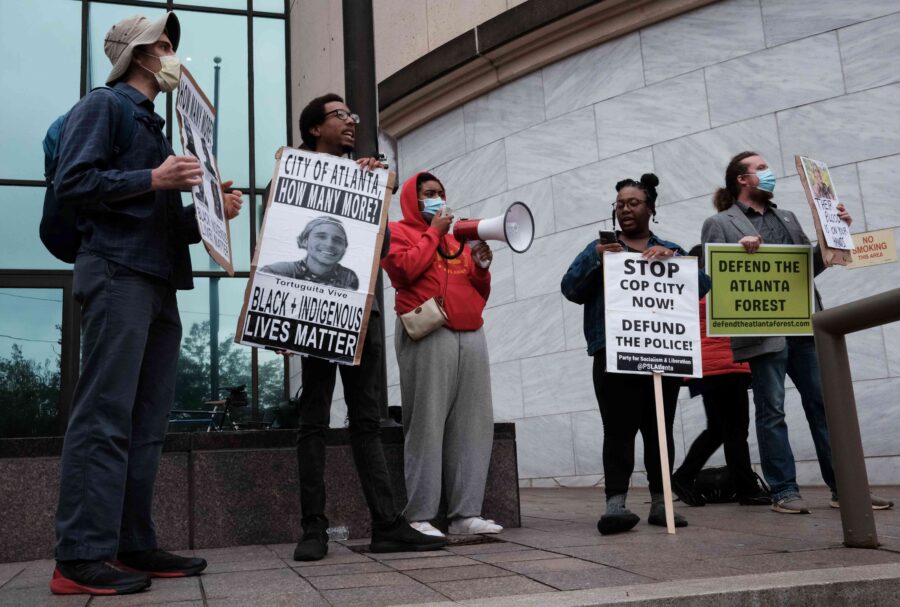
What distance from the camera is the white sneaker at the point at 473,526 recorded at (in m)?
4.75

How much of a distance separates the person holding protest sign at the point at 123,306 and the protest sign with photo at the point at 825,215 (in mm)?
3577

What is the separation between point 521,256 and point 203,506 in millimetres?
5476

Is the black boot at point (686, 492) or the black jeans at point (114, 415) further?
the black boot at point (686, 492)

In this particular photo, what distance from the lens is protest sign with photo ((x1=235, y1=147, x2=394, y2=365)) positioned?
4.14m

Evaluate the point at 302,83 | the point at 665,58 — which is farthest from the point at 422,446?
the point at 302,83

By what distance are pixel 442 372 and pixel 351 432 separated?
693 millimetres

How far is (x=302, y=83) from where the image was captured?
14.6m

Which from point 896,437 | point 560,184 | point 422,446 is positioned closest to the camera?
point 422,446

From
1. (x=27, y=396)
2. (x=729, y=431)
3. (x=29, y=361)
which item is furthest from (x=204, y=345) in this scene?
(x=729, y=431)

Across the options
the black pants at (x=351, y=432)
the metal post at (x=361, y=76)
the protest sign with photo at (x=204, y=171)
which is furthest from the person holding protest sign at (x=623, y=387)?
the protest sign with photo at (x=204, y=171)

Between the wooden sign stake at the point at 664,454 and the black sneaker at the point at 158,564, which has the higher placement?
the wooden sign stake at the point at 664,454

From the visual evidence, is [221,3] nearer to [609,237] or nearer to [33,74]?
[33,74]

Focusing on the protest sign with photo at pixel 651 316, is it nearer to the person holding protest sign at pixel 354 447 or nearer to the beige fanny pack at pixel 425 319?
the beige fanny pack at pixel 425 319

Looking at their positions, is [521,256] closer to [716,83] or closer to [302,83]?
[716,83]
